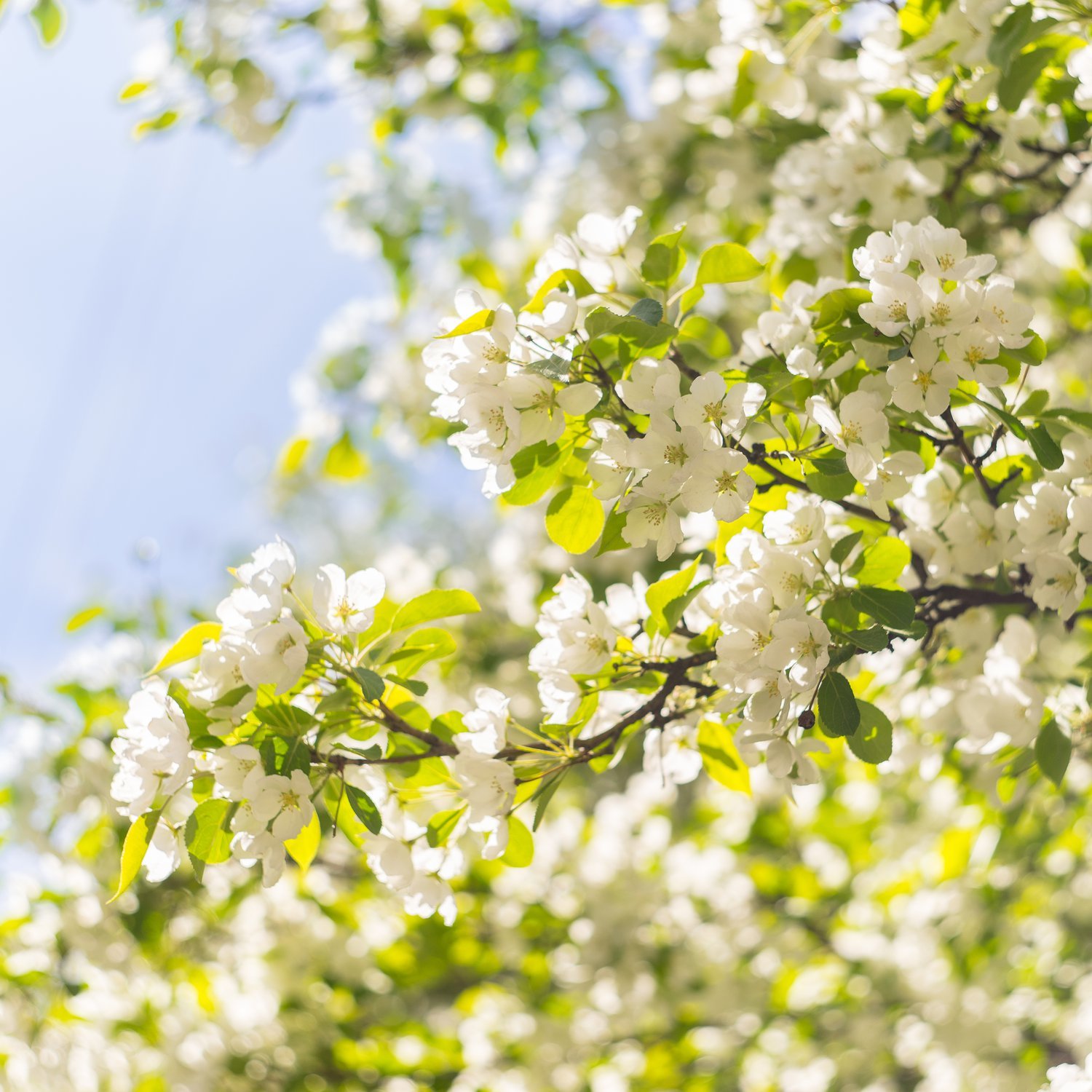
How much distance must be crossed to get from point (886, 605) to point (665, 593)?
8.0 inches

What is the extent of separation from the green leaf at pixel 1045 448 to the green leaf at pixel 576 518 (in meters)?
0.39

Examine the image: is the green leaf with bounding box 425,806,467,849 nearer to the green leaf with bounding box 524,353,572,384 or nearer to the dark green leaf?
the dark green leaf

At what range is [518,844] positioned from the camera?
0.99 m

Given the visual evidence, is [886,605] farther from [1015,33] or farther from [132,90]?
[132,90]

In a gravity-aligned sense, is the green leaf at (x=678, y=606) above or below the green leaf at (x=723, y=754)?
above

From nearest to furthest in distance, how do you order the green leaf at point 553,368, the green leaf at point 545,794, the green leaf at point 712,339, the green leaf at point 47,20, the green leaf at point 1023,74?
1. the green leaf at point 553,368
2. the green leaf at point 545,794
3. the green leaf at point 1023,74
4. the green leaf at point 712,339
5. the green leaf at point 47,20

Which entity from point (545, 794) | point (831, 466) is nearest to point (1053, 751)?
point (831, 466)

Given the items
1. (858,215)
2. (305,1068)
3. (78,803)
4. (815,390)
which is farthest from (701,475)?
(305,1068)

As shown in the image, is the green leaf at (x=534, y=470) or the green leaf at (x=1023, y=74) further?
the green leaf at (x=1023, y=74)

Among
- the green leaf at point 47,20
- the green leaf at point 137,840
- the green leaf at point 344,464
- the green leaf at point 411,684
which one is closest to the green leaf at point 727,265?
the green leaf at point 411,684

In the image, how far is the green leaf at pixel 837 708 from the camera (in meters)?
0.82

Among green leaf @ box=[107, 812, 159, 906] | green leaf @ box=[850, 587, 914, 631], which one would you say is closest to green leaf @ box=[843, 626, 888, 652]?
green leaf @ box=[850, 587, 914, 631]

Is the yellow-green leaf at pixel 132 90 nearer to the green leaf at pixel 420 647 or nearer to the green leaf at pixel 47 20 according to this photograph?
the green leaf at pixel 47 20

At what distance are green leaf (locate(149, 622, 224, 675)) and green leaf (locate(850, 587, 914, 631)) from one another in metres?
0.60
